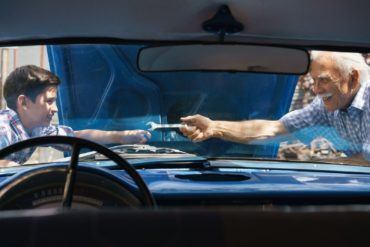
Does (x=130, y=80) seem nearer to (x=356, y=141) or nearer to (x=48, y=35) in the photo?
(x=48, y=35)

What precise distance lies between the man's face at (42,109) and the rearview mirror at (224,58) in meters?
0.61

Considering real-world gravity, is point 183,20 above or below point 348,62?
above

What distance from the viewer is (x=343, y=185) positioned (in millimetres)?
3826

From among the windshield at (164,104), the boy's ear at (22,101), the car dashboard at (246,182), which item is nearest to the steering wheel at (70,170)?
the car dashboard at (246,182)

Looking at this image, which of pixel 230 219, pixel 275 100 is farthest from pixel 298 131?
pixel 230 219

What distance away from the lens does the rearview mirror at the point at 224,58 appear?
3857 millimetres

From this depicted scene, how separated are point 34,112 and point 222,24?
1357mm

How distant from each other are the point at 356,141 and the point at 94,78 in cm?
176

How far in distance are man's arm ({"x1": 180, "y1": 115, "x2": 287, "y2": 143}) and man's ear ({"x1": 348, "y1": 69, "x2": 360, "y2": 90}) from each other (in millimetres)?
624

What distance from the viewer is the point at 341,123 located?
14.4 ft

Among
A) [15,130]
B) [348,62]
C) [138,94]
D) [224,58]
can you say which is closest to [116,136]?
[138,94]

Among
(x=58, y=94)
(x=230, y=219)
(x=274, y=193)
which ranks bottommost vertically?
(x=274, y=193)

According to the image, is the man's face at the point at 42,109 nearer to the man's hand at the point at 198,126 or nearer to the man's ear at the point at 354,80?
the man's hand at the point at 198,126

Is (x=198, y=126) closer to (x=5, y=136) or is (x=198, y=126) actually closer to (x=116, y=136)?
(x=116, y=136)
